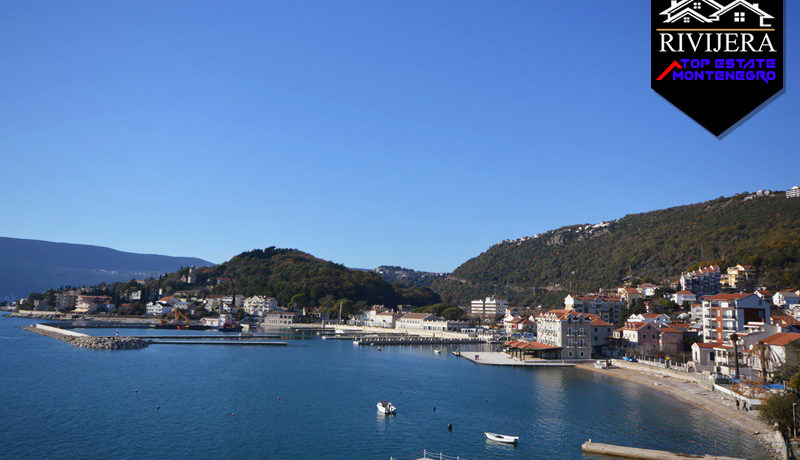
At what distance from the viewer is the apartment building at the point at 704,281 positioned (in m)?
82.2

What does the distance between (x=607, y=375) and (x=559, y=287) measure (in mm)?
91697

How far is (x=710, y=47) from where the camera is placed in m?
9.67

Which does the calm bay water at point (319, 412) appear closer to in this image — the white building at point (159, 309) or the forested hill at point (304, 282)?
the white building at point (159, 309)

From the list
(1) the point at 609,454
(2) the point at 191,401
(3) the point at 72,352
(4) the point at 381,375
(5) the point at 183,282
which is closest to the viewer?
(1) the point at 609,454

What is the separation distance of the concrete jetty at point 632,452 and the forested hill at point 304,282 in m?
111

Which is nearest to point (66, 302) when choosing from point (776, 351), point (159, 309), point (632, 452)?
point (159, 309)

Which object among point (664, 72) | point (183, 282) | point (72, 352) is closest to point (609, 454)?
point (664, 72)

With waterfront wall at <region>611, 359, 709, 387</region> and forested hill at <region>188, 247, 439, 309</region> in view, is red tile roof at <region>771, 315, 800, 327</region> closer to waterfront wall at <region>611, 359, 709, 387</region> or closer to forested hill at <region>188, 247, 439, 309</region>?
waterfront wall at <region>611, 359, 709, 387</region>

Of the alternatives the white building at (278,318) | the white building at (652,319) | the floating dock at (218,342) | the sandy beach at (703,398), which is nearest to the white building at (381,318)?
the white building at (278,318)

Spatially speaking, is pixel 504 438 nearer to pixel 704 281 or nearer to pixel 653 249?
pixel 704 281

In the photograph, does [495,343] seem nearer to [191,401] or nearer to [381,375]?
[381,375]

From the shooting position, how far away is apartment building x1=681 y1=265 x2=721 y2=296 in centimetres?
8225

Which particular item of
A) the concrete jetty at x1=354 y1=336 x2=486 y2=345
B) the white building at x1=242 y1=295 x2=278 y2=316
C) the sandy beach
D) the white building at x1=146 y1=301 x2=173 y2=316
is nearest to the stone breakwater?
the concrete jetty at x1=354 y1=336 x2=486 y2=345

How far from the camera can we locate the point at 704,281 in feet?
272
